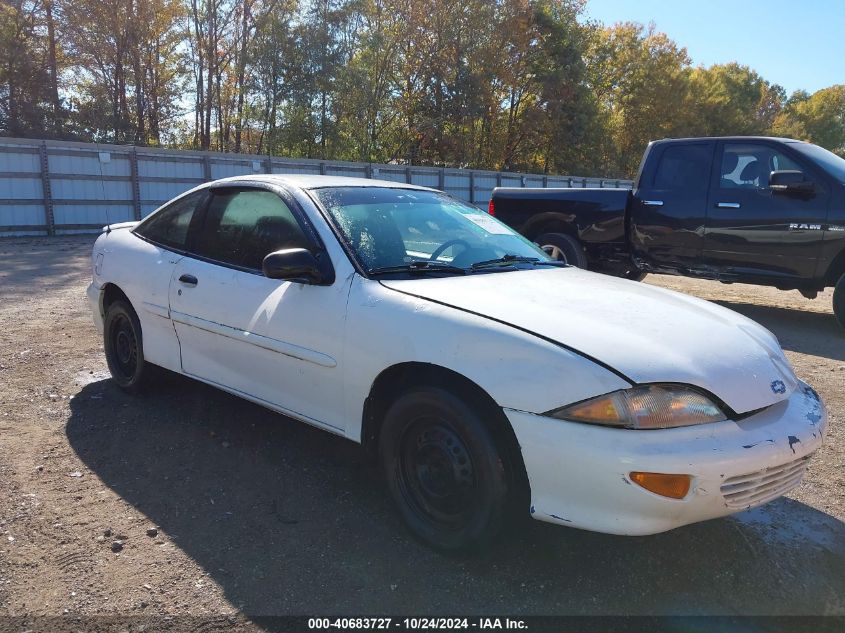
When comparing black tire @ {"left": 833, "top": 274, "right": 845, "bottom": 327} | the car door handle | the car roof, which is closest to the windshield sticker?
the car roof

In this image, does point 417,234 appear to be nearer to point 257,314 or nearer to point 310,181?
point 310,181

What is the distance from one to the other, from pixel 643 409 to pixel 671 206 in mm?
6057

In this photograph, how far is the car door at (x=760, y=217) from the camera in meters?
6.90

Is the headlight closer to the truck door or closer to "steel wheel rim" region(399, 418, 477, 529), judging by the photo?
"steel wheel rim" region(399, 418, 477, 529)

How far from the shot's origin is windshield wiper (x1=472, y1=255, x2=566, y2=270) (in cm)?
346

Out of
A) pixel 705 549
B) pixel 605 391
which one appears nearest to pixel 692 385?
pixel 605 391

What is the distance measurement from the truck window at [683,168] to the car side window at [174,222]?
18.7 ft

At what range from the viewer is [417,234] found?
3.61 meters

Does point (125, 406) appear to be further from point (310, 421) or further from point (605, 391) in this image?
point (605, 391)

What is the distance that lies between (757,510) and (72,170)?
57.6ft

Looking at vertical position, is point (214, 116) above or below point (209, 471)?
above

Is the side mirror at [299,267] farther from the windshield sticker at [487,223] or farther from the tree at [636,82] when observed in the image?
the tree at [636,82]

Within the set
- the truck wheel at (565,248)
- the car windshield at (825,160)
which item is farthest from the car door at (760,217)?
the truck wheel at (565,248)

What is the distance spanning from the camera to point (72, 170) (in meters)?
16.7
